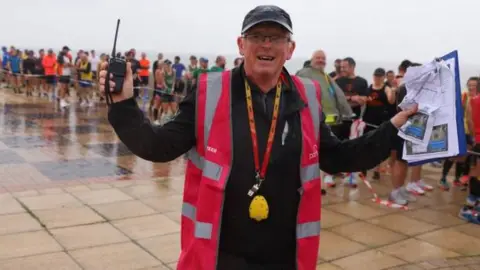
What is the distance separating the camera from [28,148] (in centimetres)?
953

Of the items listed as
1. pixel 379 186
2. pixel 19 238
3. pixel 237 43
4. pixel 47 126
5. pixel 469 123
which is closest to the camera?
pixel 237 43

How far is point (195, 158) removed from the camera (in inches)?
91.3

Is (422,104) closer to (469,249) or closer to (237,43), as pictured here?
(237,43)

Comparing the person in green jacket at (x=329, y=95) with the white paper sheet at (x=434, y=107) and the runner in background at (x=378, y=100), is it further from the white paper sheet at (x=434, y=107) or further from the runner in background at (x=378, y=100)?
the white paper sheet at (x=434, y=107)

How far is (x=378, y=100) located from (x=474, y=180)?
1.93m

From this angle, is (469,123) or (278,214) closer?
(278,214)

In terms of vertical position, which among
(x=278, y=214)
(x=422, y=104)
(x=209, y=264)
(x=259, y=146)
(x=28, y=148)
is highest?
(x=422, y=104)

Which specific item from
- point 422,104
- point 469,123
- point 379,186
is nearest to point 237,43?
point 422,104

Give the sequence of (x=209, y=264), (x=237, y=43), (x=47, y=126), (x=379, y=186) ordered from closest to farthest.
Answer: (x=209, y=264)
(x=237, y=43)
(x=379, y=186)
(x=47, y=126)

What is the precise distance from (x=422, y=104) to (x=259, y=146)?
33.2 inches

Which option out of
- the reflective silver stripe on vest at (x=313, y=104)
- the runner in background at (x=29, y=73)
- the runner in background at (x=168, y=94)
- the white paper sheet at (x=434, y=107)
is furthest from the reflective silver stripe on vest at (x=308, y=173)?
the runner in background at (x=29, y=73)

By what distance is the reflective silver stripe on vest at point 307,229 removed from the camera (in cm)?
229

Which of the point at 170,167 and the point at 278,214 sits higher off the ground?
the point at 278,214

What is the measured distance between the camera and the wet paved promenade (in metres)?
4.69
